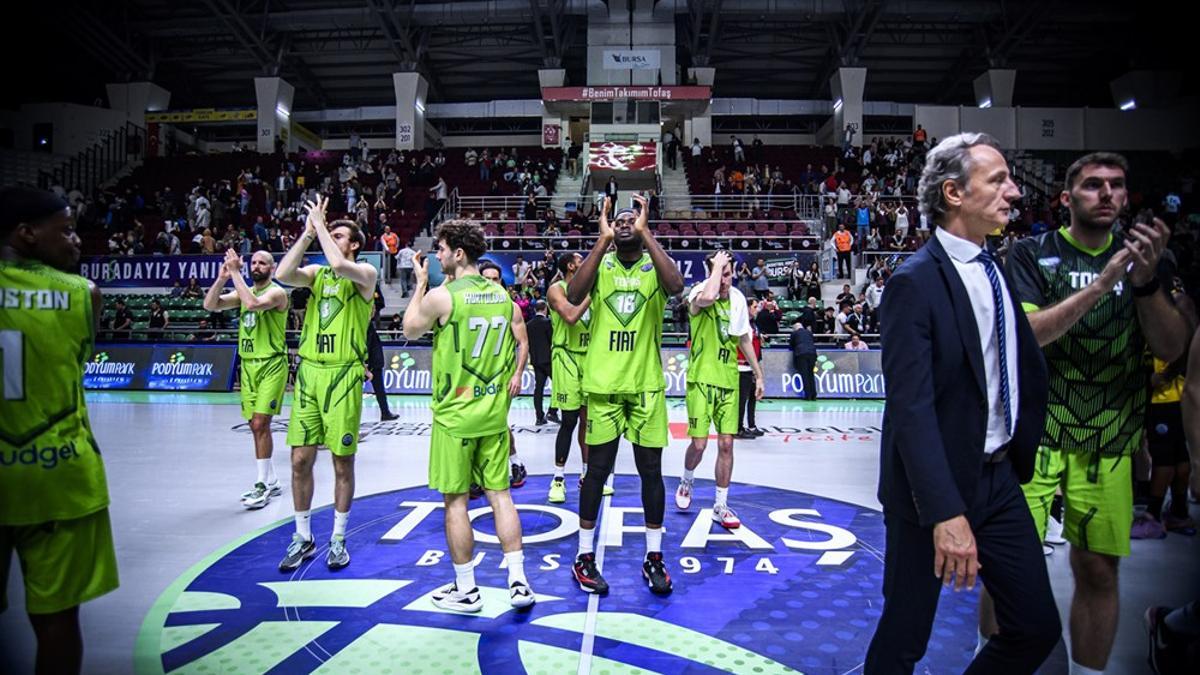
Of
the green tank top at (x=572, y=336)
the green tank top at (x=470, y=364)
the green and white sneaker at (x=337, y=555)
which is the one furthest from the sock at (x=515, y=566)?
the green tank top at (x=572, y=336)

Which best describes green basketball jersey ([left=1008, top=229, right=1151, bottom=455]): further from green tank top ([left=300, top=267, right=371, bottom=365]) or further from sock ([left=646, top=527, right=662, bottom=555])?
green tank top ([left=300, top=267, right=371, bottom=365])

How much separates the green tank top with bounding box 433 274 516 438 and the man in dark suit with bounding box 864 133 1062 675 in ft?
7.24

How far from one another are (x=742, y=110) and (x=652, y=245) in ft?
113

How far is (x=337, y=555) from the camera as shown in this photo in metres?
4.49

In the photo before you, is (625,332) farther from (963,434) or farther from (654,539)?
(963,434)

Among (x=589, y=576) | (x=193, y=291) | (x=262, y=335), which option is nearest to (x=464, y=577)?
(x=589, y=576)

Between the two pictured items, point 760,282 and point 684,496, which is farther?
point 760,282

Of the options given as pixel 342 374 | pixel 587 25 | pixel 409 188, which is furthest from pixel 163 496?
pixel 587 25

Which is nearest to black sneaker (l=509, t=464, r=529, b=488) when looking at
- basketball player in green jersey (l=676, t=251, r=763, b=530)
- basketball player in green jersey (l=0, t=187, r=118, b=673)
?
basketball player in green jersey (l=676, t=251, r=763, b=530)

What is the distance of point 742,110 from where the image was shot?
3609 centimetres

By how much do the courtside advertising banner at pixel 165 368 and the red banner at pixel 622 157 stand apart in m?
14.8

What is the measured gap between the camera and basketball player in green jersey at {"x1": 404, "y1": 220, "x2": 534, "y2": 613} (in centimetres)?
384

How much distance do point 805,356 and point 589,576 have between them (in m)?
9.77

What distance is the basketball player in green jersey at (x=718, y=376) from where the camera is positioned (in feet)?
17.8
